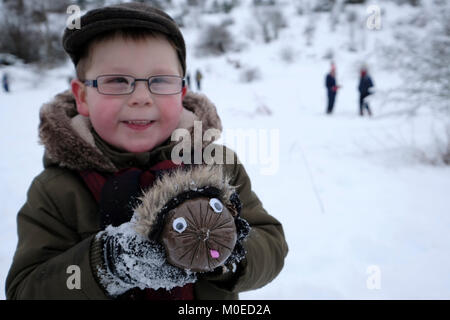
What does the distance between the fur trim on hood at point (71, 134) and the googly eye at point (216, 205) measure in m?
0.46

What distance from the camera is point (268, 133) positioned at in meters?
7.32

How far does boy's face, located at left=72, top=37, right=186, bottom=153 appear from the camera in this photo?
97 cm

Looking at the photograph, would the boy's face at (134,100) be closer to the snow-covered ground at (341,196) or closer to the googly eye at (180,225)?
the googly eye at (180,225)

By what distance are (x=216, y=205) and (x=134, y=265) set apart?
0.26m

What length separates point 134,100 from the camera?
3.16ft

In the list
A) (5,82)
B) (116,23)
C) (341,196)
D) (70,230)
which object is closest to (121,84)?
(116,23)

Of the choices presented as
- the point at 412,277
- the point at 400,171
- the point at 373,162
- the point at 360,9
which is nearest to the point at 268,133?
the point at 373,162

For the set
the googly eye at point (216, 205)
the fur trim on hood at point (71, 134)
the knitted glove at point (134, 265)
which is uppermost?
the fur trim on hood at point (71, 134)

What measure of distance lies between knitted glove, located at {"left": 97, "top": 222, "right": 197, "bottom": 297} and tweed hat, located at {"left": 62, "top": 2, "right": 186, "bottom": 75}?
656 mm

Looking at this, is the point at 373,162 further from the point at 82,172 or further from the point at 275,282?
the point at 82,172

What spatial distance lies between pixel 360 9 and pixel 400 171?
4001 centimetres

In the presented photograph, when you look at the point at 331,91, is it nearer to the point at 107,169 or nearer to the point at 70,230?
the point at 107,169

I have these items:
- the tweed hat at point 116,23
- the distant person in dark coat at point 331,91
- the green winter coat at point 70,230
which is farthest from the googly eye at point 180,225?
the distant person in dark coat at point 331,91

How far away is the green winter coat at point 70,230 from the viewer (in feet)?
2.79
